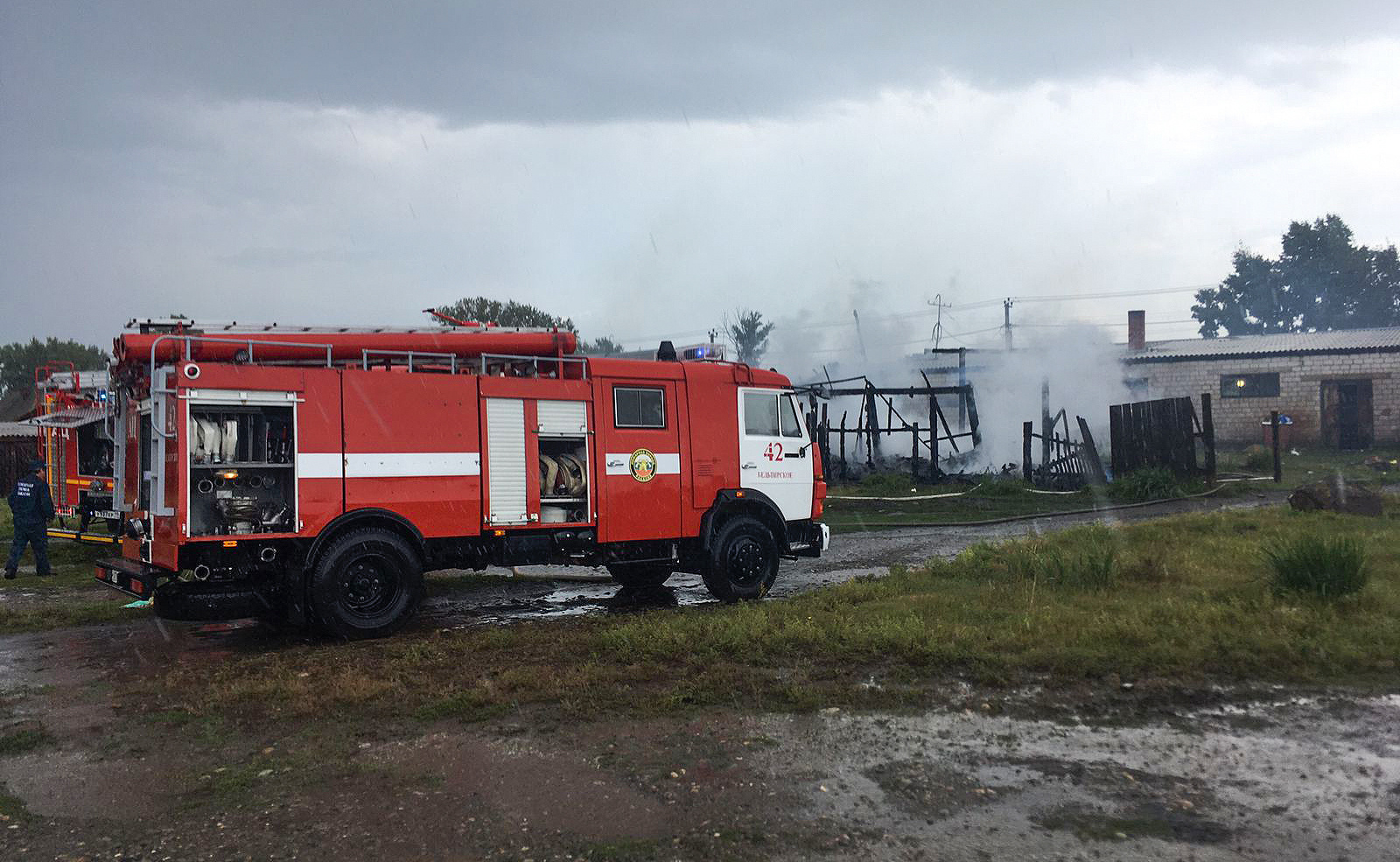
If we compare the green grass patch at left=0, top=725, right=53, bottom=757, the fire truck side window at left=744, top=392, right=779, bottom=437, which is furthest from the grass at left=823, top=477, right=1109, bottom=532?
the green grass patch at left=0, top=725, right=53, bottom=757

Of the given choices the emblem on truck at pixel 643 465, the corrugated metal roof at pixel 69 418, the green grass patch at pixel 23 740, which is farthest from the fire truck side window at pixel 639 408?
the corrugated metal roof at pixel 69 418

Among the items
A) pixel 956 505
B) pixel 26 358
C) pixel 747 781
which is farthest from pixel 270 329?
pixel 26 358

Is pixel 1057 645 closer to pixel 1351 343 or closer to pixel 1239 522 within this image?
pixel 1239 522

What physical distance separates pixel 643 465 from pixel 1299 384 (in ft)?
120

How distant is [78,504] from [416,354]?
853 cm

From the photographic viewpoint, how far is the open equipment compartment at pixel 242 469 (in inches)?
336

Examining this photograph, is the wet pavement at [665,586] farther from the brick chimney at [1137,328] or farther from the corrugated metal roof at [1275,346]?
the brick chimney at [1137,328]

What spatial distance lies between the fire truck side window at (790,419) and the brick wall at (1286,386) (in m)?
32.3

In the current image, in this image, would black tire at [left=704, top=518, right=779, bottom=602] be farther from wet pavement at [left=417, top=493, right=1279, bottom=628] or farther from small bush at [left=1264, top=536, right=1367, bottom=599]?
small bush at [left=1264, top=536, right=1367, bottom=599]

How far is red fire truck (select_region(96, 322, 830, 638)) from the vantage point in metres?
8.61

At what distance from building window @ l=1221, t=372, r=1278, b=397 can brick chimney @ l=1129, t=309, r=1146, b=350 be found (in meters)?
6.20

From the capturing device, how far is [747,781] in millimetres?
5180

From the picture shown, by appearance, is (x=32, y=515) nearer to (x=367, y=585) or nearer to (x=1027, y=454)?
(x=367, y=585)

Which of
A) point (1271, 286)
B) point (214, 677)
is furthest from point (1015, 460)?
point (1271, 286)
